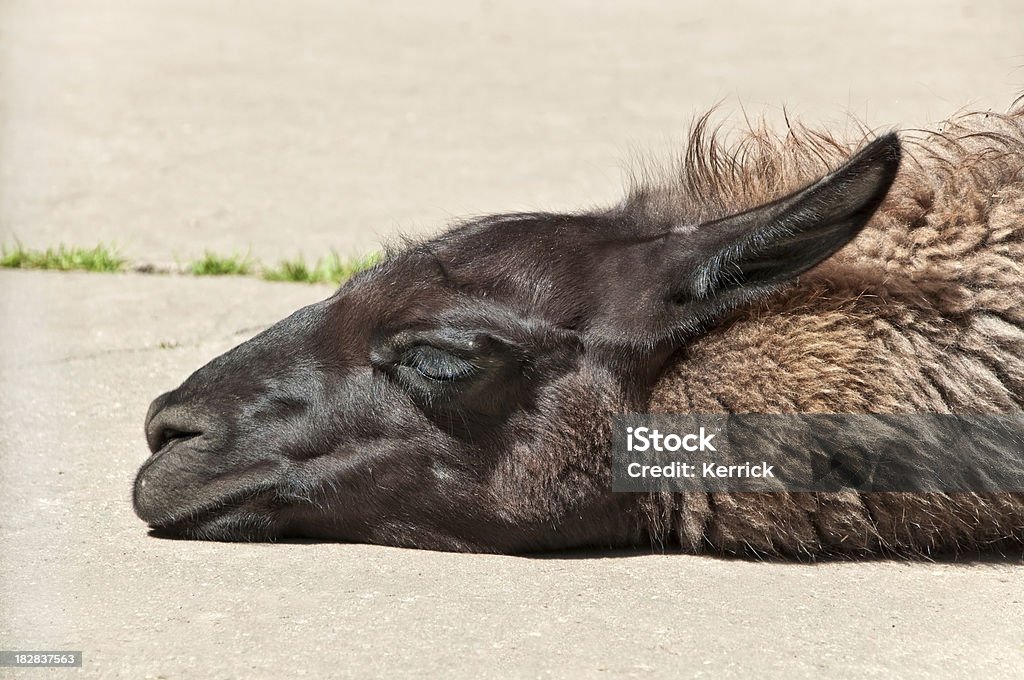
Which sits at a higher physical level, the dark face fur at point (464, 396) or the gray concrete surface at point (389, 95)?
the gray concrete surface at point (389, 95)

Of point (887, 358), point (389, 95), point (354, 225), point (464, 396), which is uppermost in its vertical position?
point (389, 95)

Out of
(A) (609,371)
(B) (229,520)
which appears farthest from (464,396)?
(B) (229,520)

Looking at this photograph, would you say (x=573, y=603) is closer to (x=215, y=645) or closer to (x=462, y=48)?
(x=215, y=645)

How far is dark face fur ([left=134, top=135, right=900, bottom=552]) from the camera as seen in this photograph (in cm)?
407

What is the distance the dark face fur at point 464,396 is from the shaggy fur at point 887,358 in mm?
125

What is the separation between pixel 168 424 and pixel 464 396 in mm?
910

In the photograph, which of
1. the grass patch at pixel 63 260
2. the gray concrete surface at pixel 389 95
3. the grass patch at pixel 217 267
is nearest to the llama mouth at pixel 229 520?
the grass patch at pixel 217 267

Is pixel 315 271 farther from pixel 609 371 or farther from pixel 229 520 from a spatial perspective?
pixel 609 371

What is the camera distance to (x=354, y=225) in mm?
8898

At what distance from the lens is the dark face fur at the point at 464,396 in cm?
407

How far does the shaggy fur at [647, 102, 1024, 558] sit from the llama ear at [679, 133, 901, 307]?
114 mm

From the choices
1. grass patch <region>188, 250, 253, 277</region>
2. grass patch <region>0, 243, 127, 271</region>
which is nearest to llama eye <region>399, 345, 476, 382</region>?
grass patch <region>188, 250, 253, 277</region>

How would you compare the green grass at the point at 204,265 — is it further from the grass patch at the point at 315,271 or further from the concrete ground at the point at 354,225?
the concrete ground at the point at 354,225

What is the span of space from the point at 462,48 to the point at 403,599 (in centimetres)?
1034
